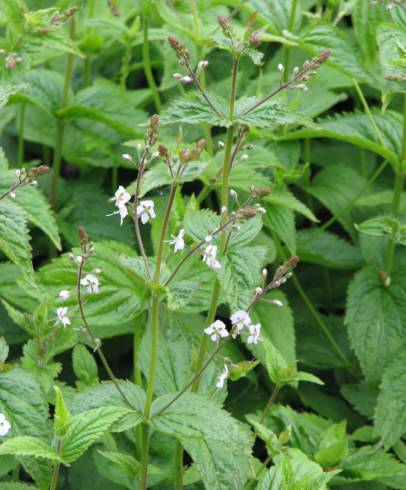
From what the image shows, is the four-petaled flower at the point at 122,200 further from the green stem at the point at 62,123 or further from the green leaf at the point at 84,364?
the green stem at the point at 62,123

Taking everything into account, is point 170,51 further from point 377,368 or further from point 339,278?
point 377,368

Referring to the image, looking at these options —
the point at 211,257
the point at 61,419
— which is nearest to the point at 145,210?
the point at 211,257

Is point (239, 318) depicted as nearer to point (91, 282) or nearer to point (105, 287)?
point (91, 282)

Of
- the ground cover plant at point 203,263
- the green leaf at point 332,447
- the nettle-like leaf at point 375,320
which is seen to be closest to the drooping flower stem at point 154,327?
the ground cover plant at point 203,263

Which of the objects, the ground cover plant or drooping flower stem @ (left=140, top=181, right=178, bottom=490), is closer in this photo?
drooping flower stem @ (left=140, top=181, right=178, bottom=490)

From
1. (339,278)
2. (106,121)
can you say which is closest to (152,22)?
(106,121)

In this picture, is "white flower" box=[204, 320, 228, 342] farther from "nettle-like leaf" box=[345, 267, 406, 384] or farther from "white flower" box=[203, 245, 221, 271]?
"nettle-like leaf" box=[345, 267, 406, 384]

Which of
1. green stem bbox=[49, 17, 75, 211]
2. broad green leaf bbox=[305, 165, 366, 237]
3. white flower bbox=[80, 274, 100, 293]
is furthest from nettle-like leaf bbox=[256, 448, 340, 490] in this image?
green stem bbox=[49, 17, 75, 211]
